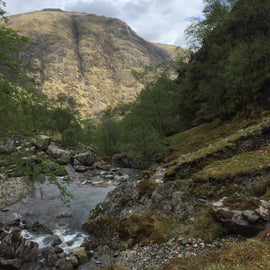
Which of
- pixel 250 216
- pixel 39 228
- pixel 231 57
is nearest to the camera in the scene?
pixel 250 216

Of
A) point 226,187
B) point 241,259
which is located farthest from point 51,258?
point 226,187

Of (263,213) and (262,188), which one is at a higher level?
(262,188)

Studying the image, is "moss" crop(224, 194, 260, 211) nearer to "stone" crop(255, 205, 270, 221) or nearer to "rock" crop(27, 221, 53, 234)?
"stone" crop(255, 205, 270, 221)

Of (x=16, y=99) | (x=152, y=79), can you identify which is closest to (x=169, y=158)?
(x=152, y=79)

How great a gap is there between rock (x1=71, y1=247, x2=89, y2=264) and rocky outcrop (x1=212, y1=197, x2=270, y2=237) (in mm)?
8656

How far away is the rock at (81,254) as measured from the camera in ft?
41.2

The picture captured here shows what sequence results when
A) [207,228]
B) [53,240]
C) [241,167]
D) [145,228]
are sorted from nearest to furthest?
[207,228] < [145,228] < [241,167] < [53,240]

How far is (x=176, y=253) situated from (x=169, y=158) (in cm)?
2586

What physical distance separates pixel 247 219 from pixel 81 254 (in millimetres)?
10237

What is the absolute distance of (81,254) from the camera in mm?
12844

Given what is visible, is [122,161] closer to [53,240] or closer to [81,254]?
[53,240]

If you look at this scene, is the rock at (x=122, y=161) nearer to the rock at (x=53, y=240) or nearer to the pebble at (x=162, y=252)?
the rock at (x=53, y=240)

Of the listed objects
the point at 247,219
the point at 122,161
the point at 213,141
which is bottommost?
the point at 247,219

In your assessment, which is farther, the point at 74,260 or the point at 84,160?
the point at 84,160
